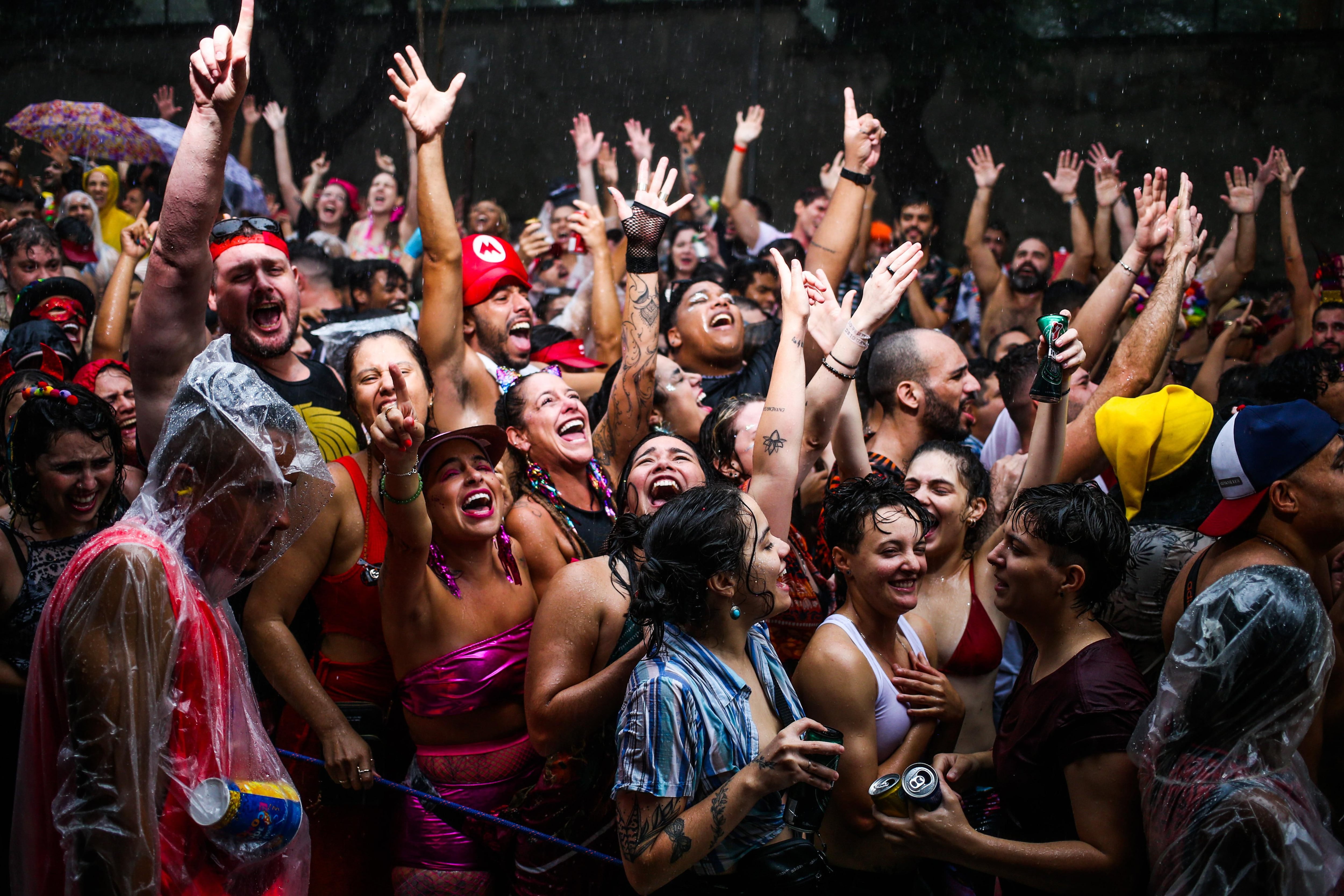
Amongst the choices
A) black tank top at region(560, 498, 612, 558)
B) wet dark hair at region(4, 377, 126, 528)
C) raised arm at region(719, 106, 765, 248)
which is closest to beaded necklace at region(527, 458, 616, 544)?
black tank top at region(560, 498, 612, 558)

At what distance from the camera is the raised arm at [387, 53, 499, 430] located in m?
3.77

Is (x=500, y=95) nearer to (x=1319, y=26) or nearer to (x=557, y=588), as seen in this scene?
(x=1319, y=26)

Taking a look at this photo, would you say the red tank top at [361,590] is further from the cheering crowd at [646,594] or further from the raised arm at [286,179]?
the raised arm at [286,179]

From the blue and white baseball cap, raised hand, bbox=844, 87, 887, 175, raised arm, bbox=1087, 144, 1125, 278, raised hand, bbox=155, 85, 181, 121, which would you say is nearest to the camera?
the blue and white baseball cap

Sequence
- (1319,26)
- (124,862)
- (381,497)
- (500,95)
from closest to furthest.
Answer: (124,862), (381,497), (1319,26), (500,95)

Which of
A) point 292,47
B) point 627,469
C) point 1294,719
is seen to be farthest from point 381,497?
point 292,47

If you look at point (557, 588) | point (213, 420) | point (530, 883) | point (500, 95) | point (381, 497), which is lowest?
Answer: point (530, 883)

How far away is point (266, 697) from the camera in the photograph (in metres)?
3.20

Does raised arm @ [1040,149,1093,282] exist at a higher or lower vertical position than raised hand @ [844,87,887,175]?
lower

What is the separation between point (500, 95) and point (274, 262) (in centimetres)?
1052

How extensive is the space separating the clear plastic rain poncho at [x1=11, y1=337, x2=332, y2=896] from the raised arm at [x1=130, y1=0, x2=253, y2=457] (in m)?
0.52

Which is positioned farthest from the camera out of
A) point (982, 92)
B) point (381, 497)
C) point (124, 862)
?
point (982, 92)

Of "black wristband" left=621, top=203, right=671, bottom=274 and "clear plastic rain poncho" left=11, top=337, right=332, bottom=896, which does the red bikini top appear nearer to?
"black wristband" left=621, top=203, right=671, bottom=274

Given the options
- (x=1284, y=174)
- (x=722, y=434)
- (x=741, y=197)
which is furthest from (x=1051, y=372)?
(x=741, y=197)
